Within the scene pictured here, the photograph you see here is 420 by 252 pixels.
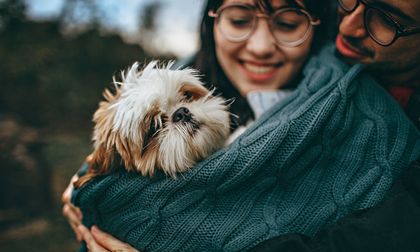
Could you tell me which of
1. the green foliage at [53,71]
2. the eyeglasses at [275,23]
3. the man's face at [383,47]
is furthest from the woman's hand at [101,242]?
the green foliage at [53,71]

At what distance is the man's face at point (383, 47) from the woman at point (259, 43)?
0.21 metres

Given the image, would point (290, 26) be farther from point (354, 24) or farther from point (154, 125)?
point (154, 125)

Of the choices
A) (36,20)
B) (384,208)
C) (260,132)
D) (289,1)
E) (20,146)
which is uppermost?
(36,20)

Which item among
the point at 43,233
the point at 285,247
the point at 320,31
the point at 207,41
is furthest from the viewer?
the point at 43,233

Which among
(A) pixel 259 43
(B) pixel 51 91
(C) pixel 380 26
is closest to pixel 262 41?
(A) pixel 259 43

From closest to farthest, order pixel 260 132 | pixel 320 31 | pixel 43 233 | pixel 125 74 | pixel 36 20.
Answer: pixel 260 132
pixel 125 74
pixel 320 31
pixel 43 233
pixel 36 20

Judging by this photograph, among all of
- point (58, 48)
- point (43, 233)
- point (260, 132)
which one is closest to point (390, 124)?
point (260, 132)

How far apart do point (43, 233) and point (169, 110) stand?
2763 mm

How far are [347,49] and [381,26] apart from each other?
21cm

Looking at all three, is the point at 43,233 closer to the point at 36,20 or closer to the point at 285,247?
the point at 285,247

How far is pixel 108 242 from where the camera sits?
1.88 metres

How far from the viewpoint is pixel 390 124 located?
1.79 meters

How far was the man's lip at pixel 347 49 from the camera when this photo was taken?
6.48 feet

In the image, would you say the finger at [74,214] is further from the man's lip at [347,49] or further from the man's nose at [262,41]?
the man's lip at [347,49]
